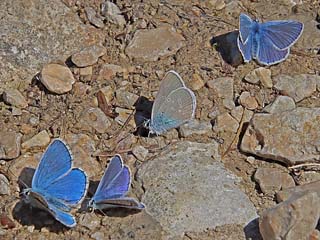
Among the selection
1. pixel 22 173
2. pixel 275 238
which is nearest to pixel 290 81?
pixel 275 238

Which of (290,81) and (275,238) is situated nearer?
(275,238)

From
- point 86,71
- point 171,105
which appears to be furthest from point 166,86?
point 86,71

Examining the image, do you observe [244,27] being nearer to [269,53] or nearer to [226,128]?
[269,53]

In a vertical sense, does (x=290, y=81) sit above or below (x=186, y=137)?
above

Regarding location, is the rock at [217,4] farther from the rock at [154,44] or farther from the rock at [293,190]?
the rock at [293,190]

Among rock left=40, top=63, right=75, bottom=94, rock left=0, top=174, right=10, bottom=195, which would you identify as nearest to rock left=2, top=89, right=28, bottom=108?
rock left=40, top=63, right=75, bottom=94

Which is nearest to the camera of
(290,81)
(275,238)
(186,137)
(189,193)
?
(275,238)

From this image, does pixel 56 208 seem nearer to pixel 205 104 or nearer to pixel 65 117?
pixel 65 117
